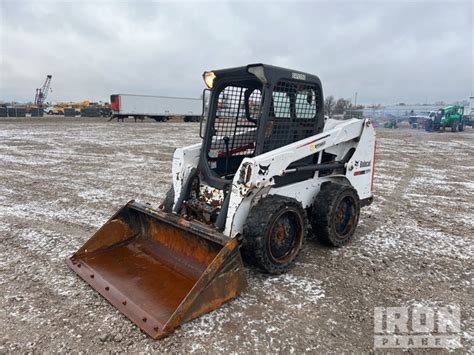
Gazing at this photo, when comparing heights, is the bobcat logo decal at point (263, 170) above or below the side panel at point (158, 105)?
below

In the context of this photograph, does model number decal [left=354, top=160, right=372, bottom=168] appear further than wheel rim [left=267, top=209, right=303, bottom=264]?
Yes

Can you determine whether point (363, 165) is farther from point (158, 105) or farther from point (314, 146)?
point (158, 105)

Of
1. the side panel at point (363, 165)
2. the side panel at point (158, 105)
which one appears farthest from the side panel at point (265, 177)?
the side panel at point (158, 105)

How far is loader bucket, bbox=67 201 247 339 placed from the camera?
9.28 feet

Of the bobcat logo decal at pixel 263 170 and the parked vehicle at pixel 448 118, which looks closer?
the bobcat logo decal at pixel 263 170

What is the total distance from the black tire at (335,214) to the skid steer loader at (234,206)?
0.01 meters

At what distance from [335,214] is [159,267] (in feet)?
7.44

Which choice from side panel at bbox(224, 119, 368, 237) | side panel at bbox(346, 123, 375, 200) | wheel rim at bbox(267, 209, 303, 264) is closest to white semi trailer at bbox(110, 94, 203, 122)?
side panel at bbox(346, 123, 375, 200)

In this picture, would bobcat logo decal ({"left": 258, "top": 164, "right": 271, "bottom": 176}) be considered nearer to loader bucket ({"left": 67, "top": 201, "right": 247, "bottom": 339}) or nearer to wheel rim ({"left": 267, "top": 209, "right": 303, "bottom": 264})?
wheel rim ({"left": 267, "top": 209, "right": 303, "bottom": 264})

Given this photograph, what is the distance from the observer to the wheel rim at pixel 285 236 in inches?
139

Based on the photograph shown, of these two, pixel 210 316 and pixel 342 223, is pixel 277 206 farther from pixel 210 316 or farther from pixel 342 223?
pixel 342 223

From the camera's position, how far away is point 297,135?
14.0 ft

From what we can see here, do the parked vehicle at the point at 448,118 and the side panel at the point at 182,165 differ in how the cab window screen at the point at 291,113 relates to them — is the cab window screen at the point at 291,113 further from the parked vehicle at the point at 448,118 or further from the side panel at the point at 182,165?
the parked vehicle at the point at 448,118

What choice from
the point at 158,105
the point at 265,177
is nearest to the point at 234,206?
the point at 265,177
